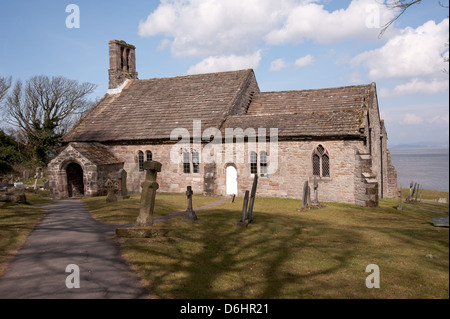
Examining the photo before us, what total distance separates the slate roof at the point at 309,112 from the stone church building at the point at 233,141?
74 mm

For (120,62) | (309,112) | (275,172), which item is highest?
(120,62)

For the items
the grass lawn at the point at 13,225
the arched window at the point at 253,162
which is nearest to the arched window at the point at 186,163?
the arched window at the point at 253,162

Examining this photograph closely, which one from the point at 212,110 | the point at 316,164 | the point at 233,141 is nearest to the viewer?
the point at 316,164

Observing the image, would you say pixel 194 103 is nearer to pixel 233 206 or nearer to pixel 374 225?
pixel 233 206

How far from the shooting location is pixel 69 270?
8.23 m

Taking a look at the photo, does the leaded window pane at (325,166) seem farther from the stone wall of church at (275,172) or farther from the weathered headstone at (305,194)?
the weathered headstone at (305,194)

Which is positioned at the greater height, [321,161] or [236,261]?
[321,161]

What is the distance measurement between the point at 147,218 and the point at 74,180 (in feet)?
58.2

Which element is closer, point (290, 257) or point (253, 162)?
point (290, 257)

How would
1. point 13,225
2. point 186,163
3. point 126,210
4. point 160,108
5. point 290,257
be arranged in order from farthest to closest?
point 160,108
point 186,163
point 126,210
point 13,225
point 290,257

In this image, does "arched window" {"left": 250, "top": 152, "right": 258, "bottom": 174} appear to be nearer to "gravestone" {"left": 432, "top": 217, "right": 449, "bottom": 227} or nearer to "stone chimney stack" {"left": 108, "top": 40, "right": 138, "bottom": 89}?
"gravestone" {"left": 432, "top": 217, "right": 449, "bottom": 227}

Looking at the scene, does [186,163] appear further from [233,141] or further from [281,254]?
[281,254]

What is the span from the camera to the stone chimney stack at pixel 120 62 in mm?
33844

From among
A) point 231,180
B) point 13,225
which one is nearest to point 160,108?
point 231,180
